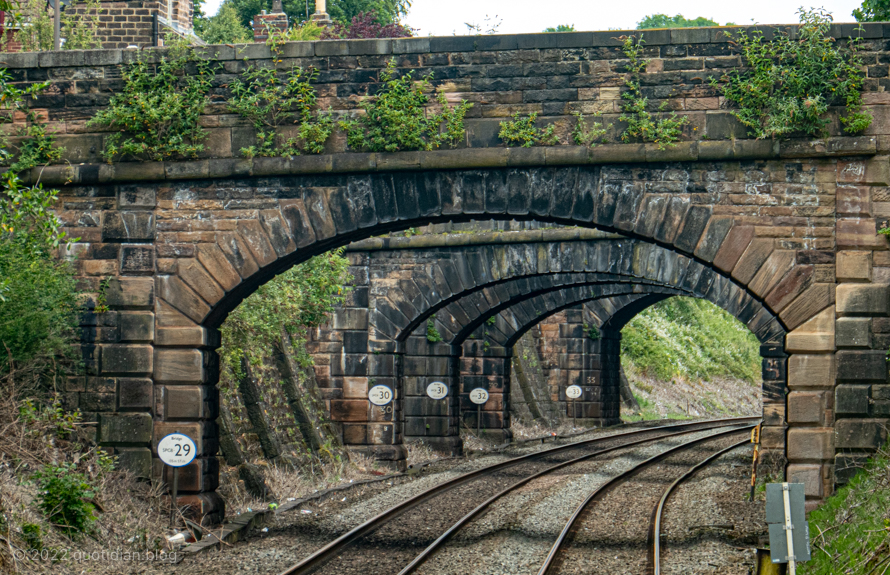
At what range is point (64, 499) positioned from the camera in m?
9.51

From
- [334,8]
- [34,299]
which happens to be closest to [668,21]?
[334,8]

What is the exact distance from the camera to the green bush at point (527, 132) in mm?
11586

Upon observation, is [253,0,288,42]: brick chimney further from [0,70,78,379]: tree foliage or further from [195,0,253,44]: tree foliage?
[0,70,78,379]: tree foliage

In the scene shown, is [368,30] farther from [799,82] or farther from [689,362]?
[689,362]

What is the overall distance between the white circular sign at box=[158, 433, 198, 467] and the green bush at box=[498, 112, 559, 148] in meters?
4.87

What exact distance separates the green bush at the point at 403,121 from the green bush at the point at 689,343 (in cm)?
2865

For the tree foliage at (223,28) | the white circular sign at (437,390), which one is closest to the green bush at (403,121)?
the white circular sign at (437,390)

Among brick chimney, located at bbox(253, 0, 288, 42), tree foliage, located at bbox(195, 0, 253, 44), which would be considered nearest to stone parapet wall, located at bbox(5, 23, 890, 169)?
brick chimney, located at bbox(253, 0, 288, 42)

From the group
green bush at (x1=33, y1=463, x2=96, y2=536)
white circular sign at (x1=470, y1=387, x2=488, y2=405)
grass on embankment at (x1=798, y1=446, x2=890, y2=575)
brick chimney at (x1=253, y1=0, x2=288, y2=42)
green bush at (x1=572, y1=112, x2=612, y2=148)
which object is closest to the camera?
grass on embankment at (x1=798, y1=446, x2=890, y2=575)

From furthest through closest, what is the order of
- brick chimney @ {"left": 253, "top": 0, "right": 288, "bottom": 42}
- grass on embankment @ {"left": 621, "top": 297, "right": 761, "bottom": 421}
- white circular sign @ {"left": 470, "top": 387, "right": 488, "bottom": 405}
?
1. grass on embankment @ {"left": 621, "top": 297, "right": 761, "bottom": 421}
2. brick chimney @ {"left": 253, "top": 0, "right": 288, "bottom": 42}
3. white circular sign @ {"left": 470, "top": 387, "right": 488, "bottom": 405}

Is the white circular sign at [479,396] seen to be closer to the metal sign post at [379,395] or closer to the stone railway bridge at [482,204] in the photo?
the metal sign post at [379,395]

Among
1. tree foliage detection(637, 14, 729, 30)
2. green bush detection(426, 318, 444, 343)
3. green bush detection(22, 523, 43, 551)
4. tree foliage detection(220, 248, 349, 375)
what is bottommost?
green bush detection(22, 523, 43, 551)

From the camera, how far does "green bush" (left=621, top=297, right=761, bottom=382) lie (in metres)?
39.8

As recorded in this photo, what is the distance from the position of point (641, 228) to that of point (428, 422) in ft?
37.1
